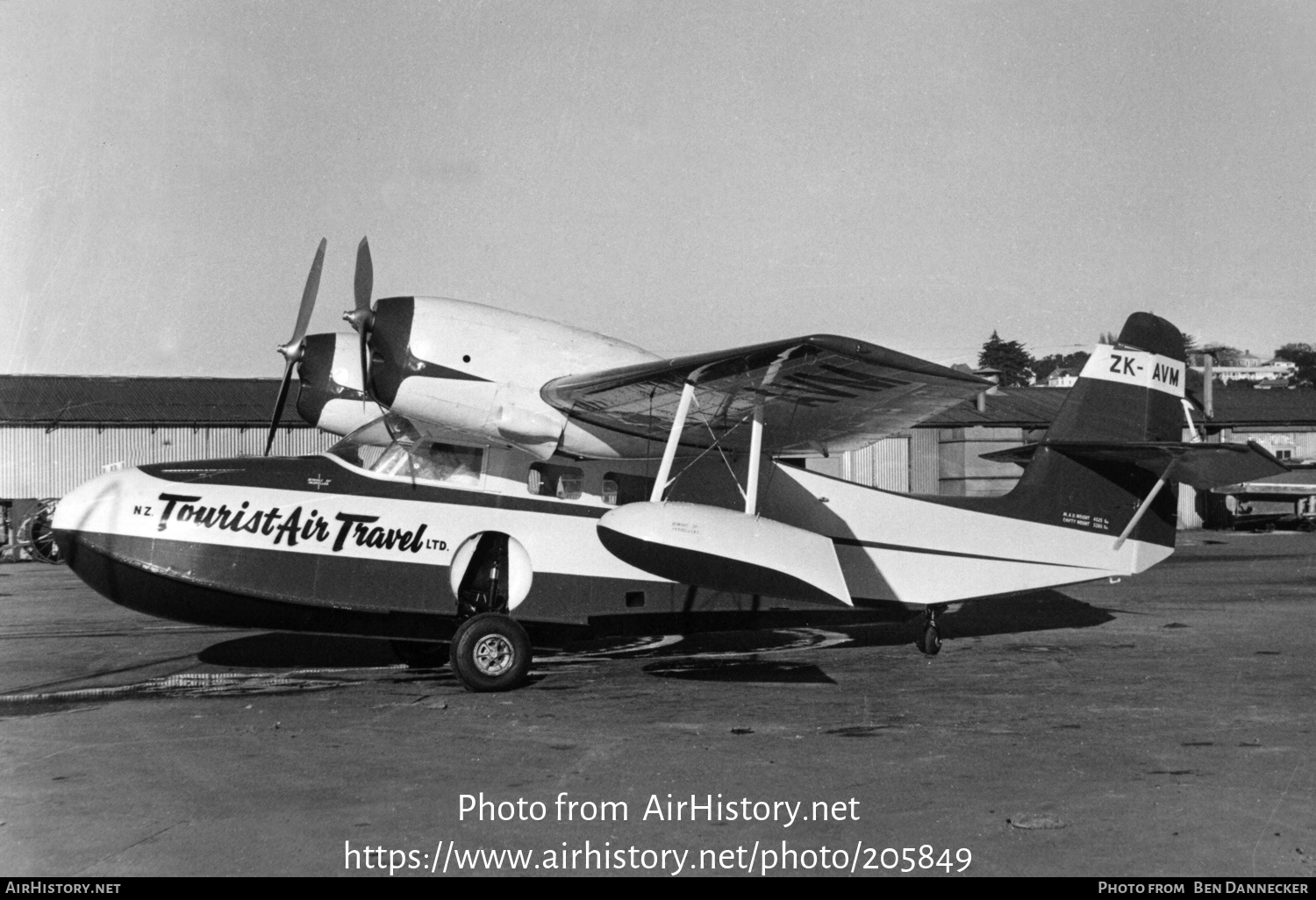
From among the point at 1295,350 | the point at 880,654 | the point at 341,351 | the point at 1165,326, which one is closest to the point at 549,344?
the point at 341,351

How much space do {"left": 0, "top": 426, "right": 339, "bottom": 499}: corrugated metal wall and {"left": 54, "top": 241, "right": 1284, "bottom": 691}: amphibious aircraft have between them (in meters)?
25.7

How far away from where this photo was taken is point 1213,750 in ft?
24.6

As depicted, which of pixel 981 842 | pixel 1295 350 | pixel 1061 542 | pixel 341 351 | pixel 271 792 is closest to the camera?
pixel 981 842

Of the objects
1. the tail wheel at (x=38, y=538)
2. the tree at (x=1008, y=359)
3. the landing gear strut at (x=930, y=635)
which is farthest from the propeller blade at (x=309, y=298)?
the tree at (x=1008, y=359)

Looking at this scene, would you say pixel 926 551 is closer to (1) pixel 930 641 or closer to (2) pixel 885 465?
(1) pixel 930 641

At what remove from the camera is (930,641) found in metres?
12.0

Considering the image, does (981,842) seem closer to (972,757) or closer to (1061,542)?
(972,757)

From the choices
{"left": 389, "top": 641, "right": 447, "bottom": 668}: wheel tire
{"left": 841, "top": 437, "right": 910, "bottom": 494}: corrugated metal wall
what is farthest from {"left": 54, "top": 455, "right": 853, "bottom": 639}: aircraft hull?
{"left": 841, "top": 437, "right": 910, "bottom": 494}: corrugated metal wall

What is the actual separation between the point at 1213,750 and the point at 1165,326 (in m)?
7.17

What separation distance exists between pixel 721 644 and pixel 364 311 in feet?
18.5

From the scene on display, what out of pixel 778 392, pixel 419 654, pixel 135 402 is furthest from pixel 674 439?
pixel 135 402

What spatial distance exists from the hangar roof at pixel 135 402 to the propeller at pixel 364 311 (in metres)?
26.3

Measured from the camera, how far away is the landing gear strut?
39.2 feet

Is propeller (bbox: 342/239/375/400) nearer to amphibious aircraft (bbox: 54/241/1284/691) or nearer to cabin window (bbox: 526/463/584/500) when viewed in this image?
amphibious aircraft (bbox: 54/241/1284/691)
